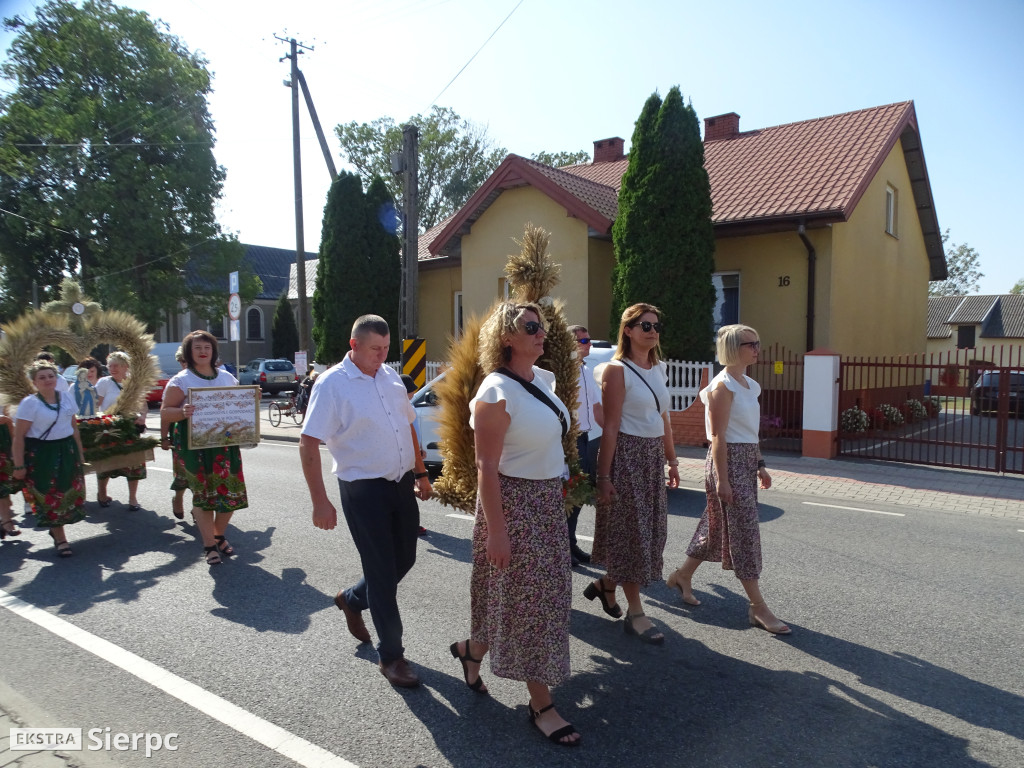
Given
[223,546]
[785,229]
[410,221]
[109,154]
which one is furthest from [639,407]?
[109,154]

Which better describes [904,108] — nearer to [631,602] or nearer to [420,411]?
[420,411]

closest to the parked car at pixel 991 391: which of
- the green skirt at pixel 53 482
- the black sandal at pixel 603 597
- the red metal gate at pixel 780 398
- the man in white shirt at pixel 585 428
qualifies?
the red metal gate at pixel 780 398

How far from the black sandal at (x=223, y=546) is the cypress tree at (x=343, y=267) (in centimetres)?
1433

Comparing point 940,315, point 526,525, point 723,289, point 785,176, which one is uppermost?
point 785,176

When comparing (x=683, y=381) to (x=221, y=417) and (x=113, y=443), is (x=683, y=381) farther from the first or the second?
(x=113, y=443)

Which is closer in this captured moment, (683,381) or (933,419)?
(683,381)

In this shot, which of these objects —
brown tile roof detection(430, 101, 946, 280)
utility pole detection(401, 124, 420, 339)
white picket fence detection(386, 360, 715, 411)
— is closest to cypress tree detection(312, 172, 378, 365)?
brown tile roof detection(430, 101, 946, 280)

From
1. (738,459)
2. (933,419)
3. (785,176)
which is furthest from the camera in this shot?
(933,419)

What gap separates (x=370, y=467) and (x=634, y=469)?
1.58 meters

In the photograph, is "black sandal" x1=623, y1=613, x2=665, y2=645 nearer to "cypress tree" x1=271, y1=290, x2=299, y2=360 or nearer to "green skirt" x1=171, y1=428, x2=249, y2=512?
"green skirt" x1=171, y1=428, x2=249, y2=512

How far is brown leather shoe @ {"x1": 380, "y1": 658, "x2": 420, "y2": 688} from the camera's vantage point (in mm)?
3637

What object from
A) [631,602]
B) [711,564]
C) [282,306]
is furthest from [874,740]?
[282,306]

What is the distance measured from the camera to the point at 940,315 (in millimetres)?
52094

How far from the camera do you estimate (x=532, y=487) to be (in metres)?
3.19
